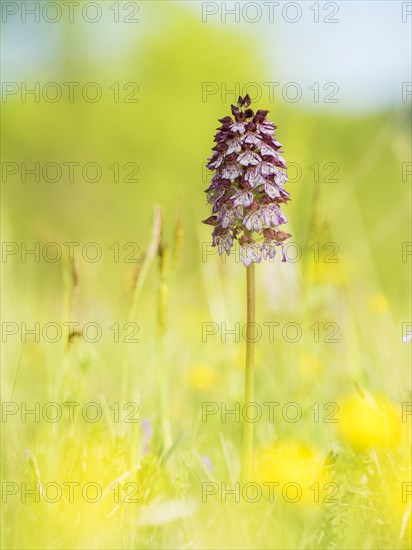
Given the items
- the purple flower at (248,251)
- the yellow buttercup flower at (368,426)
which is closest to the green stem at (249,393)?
the purple flower at (248,251)

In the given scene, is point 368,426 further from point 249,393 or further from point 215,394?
point 215,394

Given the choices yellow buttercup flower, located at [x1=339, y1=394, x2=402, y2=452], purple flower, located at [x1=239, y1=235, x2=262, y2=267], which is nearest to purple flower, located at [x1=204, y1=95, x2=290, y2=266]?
purple flower, located at [x1=239, y1=235, x2=262, y2=267]

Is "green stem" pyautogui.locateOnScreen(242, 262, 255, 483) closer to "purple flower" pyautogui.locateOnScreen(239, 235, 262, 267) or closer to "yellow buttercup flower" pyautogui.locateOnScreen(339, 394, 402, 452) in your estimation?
"purple flower" pyautogui.locateOnScreen(239, 235, 262, 267)

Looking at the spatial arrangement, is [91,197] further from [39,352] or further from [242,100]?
[242,100]

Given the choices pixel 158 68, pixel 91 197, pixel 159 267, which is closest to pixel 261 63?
pixel 158 68

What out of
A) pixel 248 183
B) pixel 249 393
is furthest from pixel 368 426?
pixel 248 183

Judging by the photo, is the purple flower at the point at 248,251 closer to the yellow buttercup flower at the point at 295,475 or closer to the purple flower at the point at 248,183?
the purple flower at the point at 248,183
